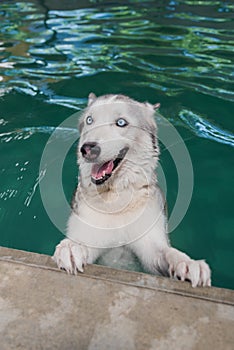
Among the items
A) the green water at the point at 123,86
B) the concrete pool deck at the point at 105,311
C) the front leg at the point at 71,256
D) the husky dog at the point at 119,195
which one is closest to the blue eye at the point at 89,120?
the husky dog at the point at 119,195

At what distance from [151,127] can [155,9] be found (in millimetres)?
8670

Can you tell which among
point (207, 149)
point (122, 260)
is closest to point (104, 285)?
point (122, 260)

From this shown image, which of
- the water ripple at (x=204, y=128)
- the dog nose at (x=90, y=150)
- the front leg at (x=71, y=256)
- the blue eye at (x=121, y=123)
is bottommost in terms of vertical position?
the water ripple at (x=204, y=128)

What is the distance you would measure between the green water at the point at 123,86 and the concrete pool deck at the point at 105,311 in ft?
4.81

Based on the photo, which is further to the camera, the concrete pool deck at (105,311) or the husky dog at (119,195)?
the husky dog at (119,195)

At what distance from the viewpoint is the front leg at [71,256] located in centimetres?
268

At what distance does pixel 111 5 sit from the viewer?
38.6 ft

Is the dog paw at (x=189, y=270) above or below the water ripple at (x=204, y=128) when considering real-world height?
above

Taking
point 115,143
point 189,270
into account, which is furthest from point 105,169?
point 189,270

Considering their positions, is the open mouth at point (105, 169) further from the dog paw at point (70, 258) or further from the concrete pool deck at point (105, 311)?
the concrete pool deck at point (105, 311)

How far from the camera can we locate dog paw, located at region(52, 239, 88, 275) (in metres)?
2.68

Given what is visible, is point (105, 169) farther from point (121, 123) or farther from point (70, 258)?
point (70, 258)

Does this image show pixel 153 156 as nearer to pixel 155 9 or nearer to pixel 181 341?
pixel 181 341

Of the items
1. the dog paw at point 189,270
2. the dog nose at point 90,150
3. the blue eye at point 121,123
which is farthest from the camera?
the blue eye at point 121,123
